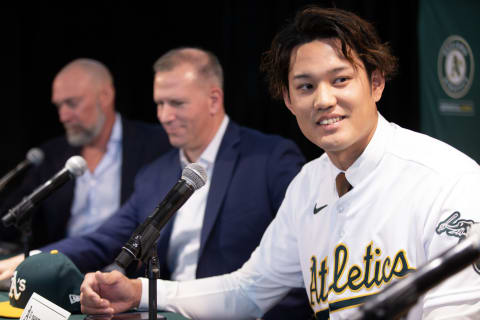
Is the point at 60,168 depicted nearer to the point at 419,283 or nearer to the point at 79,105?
the point at 79,105

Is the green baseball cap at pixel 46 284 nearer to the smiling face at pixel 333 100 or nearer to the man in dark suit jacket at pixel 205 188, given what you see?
the man in dark suit jacket at pixel 205 188

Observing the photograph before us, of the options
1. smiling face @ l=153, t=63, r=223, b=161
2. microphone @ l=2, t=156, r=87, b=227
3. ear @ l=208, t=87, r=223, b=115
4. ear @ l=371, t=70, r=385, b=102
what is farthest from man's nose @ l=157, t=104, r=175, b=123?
ear @ l=371, t=70, r=385, b=102

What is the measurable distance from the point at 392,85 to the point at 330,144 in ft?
4.87

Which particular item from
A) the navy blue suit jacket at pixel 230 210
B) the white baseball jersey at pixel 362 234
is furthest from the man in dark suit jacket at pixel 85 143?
the white baseball jersey at pixel 362 234

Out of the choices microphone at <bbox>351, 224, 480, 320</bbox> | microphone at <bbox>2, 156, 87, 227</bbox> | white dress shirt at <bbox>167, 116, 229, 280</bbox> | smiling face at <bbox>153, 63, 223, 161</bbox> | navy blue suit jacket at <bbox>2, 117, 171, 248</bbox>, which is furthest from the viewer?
navy blue suit jacket at <bbox>2, 117, 171, 248</bbox>

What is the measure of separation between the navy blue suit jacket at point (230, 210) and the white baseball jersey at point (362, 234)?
0.64m

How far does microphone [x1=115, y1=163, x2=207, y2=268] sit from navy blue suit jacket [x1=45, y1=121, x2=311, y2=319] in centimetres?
119

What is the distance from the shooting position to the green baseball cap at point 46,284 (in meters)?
1.91

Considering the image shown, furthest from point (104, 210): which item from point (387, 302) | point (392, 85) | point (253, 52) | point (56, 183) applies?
point (387, 302)

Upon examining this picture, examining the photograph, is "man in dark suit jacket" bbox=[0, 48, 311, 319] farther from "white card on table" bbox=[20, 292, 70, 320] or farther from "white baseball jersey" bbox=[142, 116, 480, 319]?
"white card on table" bbox=[20, 292, 70, 320]

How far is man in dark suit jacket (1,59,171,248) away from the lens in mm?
3871

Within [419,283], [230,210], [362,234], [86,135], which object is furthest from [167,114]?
[419,283]

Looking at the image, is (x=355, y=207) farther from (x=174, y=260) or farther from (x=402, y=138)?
(x=174, y=260)

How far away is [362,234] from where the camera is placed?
1.67m
